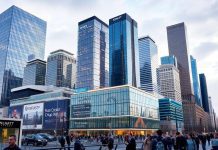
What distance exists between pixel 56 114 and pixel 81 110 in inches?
790

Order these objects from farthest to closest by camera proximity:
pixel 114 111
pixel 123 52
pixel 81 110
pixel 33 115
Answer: pixel 123 52
pixel 33 115
pixel 81 110
pixel 114 111

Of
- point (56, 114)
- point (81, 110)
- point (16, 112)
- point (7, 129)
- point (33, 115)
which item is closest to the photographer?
point (7, 129)

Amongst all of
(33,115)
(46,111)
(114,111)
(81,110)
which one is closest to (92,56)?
(46,111)

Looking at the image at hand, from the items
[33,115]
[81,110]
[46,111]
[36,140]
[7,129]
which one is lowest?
[36,140]

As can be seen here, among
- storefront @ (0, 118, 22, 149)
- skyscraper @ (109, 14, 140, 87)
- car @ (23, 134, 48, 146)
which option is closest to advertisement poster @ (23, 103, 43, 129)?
skyscraper @ (109, 14, 140, 87)

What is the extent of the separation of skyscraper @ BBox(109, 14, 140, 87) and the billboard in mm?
49152

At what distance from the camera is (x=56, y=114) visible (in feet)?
422

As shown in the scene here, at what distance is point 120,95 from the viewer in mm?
100438

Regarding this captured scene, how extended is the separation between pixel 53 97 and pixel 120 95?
53.1m

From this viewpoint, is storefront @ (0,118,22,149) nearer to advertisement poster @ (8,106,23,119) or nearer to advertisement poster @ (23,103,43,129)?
advertisement poster @ (23,103,43,129)

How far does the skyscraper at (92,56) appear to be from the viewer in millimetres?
170250

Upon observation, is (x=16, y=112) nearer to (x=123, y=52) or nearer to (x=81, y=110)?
(x=81, y=110)

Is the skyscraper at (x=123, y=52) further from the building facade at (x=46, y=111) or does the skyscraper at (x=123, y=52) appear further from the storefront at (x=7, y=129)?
the storefront at (x=7, y=129)

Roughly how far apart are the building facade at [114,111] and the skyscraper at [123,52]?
136 ft
